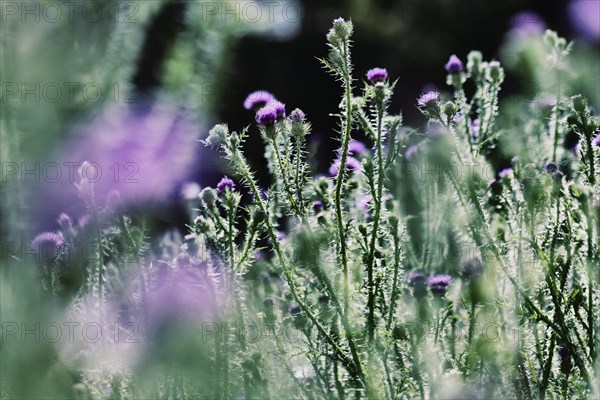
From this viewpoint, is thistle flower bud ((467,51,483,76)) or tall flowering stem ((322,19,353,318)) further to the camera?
thistle flower bud ((467,51,483,76))

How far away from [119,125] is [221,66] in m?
0.22

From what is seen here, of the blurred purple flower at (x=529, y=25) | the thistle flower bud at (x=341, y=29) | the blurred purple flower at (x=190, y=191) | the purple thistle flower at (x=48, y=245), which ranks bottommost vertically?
the purple thistle flower at (x=48, y=245)

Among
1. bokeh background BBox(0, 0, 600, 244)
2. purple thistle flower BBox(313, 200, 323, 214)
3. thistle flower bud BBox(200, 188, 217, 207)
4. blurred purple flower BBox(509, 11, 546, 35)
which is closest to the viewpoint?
bokeh background BBox(0, 0, 600, 244)

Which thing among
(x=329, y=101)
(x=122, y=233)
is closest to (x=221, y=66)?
(x=122, y=233)

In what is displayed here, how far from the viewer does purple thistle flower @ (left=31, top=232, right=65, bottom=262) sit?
29.9 inches

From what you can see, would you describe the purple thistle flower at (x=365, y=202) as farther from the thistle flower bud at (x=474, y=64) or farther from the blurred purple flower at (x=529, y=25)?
the blurred purple flower at (x=529, y=25)

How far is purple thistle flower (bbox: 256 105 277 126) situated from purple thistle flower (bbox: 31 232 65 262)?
257 mm

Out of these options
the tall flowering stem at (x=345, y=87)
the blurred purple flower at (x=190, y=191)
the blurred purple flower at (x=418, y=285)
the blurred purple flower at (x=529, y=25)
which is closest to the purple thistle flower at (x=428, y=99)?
the tall flowering stem at (x=345, y=87)

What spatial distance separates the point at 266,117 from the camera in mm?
788

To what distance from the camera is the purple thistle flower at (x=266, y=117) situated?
785mm

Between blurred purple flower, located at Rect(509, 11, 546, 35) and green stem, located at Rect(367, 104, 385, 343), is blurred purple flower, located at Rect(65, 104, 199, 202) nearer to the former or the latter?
green stem, located at Rect(367, 104, 385, 343)

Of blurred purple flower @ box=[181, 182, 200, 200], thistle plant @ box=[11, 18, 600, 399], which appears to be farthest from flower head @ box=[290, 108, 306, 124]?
blurred purple flower @ box=[181, 182, 200, 200]

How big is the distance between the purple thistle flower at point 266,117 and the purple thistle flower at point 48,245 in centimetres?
26

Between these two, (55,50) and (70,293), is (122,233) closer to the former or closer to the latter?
(70,293)
